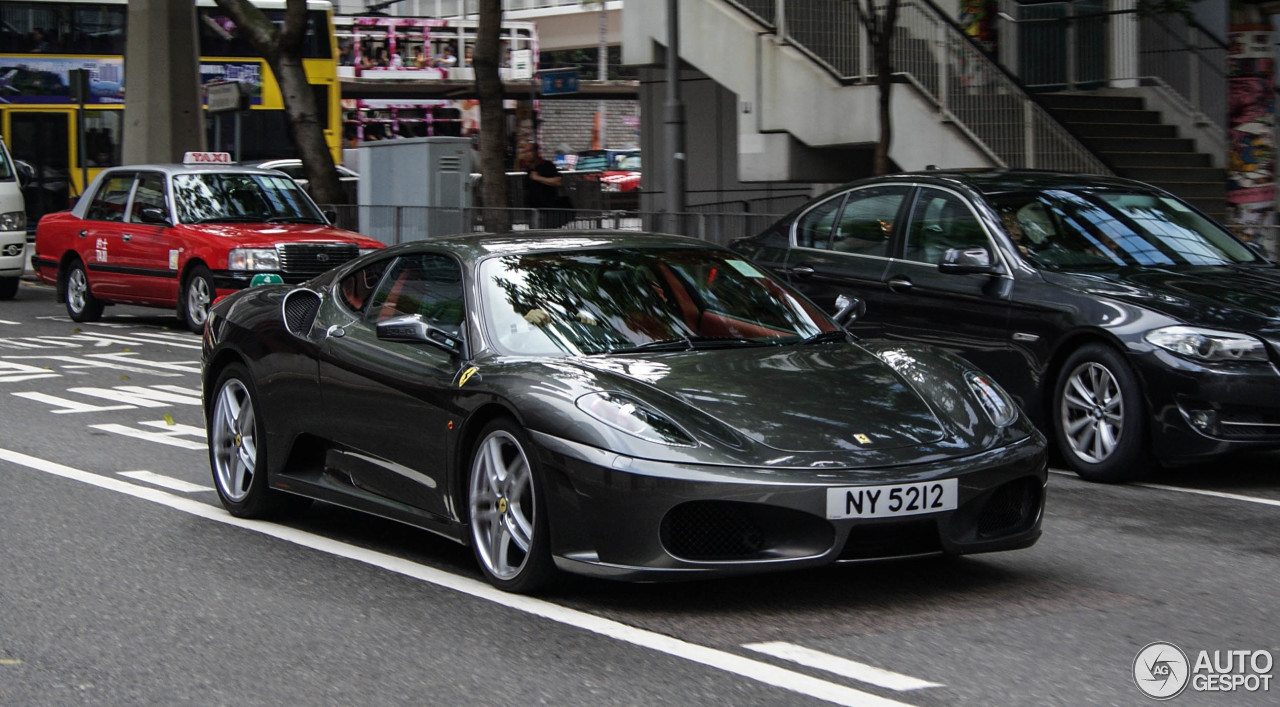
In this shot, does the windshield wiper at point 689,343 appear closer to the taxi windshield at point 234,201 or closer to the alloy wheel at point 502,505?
the alloy wheel at point 502,505

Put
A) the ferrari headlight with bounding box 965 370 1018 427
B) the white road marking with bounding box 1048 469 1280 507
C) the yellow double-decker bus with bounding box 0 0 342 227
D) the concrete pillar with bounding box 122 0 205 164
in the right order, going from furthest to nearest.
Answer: the yellow double-decker bus with bounding box 0 0 342 227
the concrete pillar with bounding box 122 0 205 164
the white road marking with bounding box 1048 469 1280 507
the ferrari headlight with bounding box 965 370 1018 427

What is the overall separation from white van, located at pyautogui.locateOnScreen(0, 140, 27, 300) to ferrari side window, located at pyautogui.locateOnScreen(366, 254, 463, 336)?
17281mm

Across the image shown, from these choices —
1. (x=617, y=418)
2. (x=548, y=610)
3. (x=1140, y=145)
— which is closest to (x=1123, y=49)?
(x=1140, y=145)

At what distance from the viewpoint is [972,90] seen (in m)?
18.6

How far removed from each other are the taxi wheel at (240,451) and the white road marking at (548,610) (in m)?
0.09

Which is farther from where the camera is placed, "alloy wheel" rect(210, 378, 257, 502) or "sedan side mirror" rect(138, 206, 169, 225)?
"sedan side mirror" rect(138, 206, 169, 225)

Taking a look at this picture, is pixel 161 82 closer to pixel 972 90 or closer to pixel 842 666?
pixel 972 90

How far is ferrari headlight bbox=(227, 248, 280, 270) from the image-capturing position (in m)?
16.5

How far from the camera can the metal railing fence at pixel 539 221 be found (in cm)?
1814

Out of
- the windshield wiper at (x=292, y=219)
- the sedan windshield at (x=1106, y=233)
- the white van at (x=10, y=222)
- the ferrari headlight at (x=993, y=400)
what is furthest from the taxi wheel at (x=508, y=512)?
the white van at (x=10, y=222)

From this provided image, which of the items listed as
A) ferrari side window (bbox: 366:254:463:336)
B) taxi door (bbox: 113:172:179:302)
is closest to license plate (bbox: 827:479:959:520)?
ferrari side window (bbox: 366:254:463:336)

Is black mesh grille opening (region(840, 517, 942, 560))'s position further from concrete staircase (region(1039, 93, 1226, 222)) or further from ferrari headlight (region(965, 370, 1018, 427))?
concrete staircase (region(1039, 93, 1226, 222))

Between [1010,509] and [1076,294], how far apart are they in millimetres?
3112

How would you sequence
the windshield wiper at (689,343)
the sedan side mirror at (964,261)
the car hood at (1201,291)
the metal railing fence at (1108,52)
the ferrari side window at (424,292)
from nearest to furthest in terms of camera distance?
the windshield wiper at (689,343) < the ferrari side window at (424,292) < the car hood at (1201,291) < the sedan side mirror at (964,261) < the metal railing fence at (1108,52)
